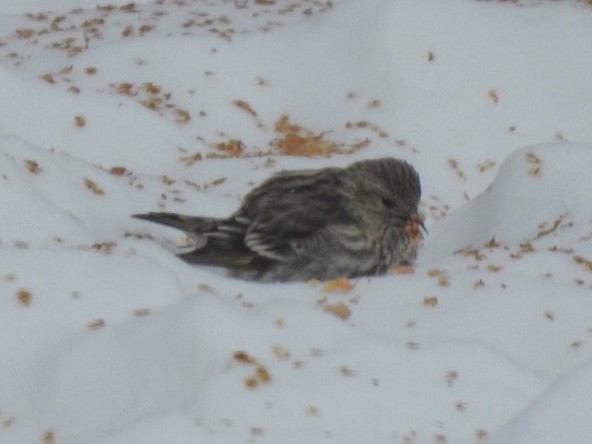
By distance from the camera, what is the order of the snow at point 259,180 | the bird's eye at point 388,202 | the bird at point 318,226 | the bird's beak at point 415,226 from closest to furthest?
the snow at point 259,180 < the bird at point 318,226 < the bird's beak at point 415,226 < the bird's eye at point 388,202

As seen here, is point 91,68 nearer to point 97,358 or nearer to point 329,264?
point 329,264

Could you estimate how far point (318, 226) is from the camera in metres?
7.28

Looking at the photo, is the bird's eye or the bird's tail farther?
the bird's eye

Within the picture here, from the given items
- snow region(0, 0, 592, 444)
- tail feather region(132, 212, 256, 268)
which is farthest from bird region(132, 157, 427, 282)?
snow region(0, 0, 592, 444)

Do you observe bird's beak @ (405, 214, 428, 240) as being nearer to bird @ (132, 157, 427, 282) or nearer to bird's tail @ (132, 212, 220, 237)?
bird @ (132, 157, 427, 282)

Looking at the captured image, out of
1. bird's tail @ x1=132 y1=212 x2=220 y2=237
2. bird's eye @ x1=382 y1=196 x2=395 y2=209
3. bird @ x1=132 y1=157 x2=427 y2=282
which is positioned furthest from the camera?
bird's eye @ x1=382 y1=196 x2=395 y2=209

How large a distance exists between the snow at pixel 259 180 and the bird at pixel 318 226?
0.13m

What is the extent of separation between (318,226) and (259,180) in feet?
3.58

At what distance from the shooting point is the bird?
715cm

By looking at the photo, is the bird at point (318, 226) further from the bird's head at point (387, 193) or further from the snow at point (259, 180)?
the snow at point (259, 180)

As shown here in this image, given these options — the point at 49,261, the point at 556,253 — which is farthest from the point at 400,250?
the point at 49,261

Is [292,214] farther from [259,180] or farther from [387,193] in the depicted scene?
[259,180]

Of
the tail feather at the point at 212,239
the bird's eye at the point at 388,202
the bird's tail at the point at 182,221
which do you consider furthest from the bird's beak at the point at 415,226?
the bird's tail at the point at 182,221

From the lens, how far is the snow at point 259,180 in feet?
16.4
